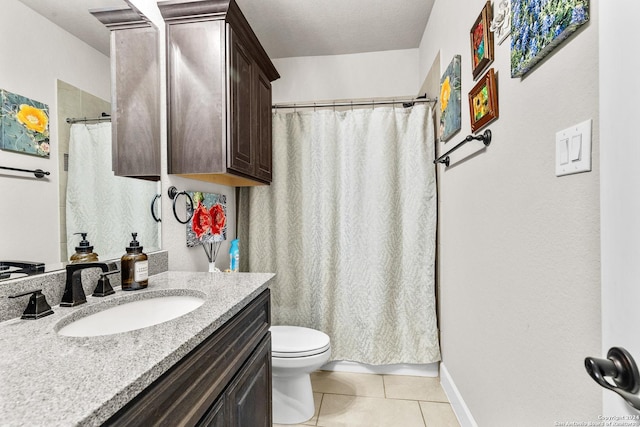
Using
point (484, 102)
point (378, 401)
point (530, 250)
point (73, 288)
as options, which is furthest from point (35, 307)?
point (378, 401)

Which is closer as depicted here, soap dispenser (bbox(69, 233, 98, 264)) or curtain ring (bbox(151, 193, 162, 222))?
soap dispenser (bbox(69, 233, 98, 264))

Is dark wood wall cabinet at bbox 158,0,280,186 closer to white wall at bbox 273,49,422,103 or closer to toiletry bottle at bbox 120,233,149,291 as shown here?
toiletry bottle at bbox 120,233,149,291

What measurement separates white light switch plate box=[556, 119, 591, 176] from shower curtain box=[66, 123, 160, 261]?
1433mm

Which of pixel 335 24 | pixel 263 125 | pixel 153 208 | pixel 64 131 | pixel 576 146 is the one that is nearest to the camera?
pixel 576 146

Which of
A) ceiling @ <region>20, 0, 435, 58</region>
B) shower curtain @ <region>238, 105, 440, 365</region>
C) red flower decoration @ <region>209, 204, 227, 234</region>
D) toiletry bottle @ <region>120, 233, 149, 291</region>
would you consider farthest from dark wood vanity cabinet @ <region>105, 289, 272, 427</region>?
ceiling @ <region>20, 0, 435, 58</region>

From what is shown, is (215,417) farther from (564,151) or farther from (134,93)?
(134,93)

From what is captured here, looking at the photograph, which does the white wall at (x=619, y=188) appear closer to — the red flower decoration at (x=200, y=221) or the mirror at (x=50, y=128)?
the mirror at (x=50, y=128)

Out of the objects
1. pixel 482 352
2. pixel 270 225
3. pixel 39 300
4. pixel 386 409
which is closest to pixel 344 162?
pixel 270 225

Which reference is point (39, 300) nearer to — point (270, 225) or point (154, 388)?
point (154, 388)

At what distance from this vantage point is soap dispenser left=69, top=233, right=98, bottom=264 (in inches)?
41.1

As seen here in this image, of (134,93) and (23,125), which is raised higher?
(134,93)

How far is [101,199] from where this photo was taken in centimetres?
117

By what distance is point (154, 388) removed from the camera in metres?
0.59

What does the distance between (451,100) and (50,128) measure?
1.76 metres
